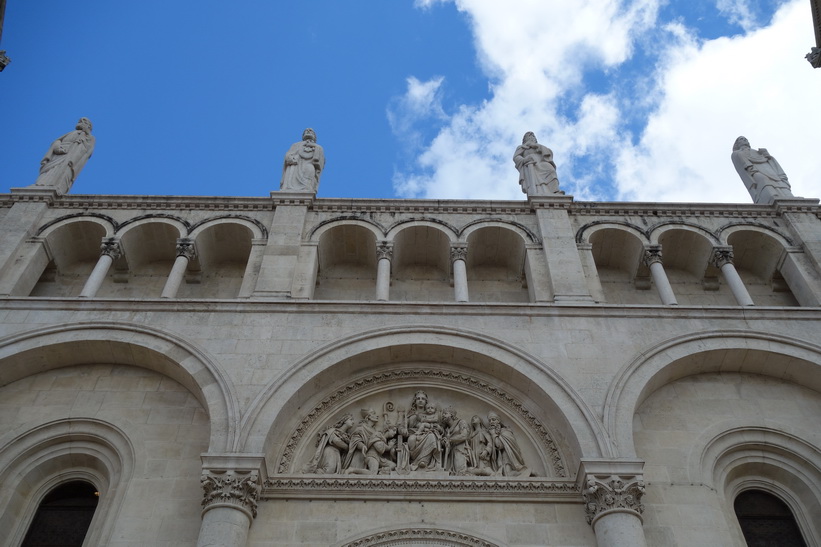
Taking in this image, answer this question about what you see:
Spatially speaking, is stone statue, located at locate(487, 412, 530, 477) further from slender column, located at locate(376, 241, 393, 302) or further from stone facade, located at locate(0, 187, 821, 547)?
slender column, located at locate(376, 241, 393, 302)

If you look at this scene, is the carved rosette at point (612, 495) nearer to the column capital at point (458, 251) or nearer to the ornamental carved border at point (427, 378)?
the ornamental carved border at point (427, 378)

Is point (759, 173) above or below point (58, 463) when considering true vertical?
above

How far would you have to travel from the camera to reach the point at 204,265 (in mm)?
15383

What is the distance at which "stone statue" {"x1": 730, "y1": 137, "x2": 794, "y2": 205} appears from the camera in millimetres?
16172

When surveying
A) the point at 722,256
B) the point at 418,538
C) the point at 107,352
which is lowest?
the point at 418,538

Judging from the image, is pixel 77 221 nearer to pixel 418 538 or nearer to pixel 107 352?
pixel 107 352

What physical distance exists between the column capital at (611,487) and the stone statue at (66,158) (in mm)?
12510

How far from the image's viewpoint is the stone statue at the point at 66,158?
16.2m

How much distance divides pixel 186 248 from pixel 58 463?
479 cm

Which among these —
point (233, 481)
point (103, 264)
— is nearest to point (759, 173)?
point (233, 481)

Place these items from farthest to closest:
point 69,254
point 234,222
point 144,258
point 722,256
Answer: point 144,258 < point 69,254 < point 234,222 < point 722,256

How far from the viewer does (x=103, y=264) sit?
569 inches

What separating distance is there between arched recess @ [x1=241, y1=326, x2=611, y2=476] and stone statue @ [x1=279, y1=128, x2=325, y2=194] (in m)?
4.82

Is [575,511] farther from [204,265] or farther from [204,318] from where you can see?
[204,265]
